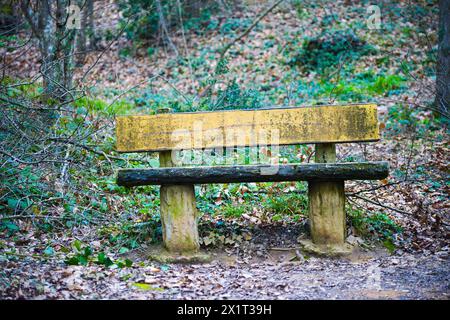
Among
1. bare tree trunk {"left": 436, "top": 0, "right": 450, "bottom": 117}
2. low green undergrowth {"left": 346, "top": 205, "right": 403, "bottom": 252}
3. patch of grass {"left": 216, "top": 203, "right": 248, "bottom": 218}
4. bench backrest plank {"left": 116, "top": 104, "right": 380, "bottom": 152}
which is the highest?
bare tree trunk {"left": 436, "top": 0, "right": 450, "bottom": 117}

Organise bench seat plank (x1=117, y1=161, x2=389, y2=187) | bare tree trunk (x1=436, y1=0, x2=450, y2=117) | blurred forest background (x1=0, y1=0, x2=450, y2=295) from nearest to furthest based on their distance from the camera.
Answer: bench seat plank (x1=117, y1=161, x2=389, y2=187) → blurred forest background (x1=0, y1=0, x2=450, y2=295) → bare tree trunk (x1=436, y1=0, x2=450, y2=117)

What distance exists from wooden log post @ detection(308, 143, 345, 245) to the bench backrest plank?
228mm

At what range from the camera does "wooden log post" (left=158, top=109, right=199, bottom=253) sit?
4477 mm

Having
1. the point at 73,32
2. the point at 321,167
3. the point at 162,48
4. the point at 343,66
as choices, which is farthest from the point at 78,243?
the point at 162,48

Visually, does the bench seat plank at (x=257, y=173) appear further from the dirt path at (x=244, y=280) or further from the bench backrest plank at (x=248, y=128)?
the dirt path at (x=244, y=280)

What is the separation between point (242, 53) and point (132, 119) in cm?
788

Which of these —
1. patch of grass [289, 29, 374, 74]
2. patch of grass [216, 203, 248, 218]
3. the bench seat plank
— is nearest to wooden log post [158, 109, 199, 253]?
the bench seat plank

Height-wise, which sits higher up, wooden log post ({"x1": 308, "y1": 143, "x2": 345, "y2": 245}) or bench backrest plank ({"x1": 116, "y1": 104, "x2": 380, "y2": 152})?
bench backrest plank ({"x1": 116, "y1": 104, "x2": 380, "y2": 152})

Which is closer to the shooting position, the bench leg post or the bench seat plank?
the bench seat plank

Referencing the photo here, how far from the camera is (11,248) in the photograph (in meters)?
4.25

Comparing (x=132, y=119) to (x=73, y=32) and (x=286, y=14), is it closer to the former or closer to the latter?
(x=73, y=32)

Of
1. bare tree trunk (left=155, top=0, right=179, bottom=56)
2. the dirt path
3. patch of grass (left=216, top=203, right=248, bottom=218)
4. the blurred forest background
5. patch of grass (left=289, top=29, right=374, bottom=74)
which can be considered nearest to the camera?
the dirt path

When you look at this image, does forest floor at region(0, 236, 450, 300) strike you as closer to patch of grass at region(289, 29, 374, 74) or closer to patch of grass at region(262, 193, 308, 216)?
patch of grass at region(262, 193, 308, 216)

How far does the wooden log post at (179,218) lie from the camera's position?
448 centimetres
